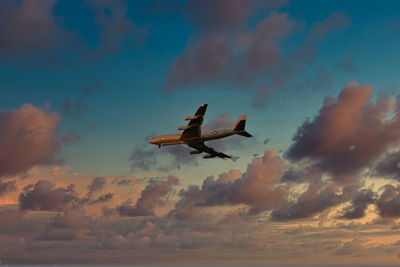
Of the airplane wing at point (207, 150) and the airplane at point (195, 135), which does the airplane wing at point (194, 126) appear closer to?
the airplane at point (195, 135)

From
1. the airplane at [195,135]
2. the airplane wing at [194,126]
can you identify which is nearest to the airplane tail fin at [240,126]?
the airplane at [195,135]

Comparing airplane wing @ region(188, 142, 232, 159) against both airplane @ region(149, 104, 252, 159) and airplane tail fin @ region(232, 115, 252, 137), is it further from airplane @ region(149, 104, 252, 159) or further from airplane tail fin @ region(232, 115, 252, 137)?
airplane tail fin @ region(232, 115, 252, 137)

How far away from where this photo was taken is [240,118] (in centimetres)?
15300

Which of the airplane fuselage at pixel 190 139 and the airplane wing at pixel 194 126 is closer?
the airplane wing at pixel 194 126

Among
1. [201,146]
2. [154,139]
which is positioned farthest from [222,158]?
[154,139]

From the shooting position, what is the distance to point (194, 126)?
480 ft

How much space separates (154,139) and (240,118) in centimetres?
2887

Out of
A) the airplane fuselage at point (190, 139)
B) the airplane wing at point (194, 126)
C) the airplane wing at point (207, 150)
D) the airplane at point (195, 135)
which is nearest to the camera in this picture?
the airplane wing at point (194, 126)

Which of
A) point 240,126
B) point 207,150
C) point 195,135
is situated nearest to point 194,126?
point 195,135

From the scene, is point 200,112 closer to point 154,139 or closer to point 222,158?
point 154,139

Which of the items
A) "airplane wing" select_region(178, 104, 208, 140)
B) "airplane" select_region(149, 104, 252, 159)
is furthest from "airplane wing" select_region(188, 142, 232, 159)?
"airplane wing" select_region(178, 104, 208, 140)

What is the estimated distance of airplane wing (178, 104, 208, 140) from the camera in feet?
461

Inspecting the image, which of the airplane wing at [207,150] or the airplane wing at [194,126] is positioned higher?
the airplane wing at [194,126]

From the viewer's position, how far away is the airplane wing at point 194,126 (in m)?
140
